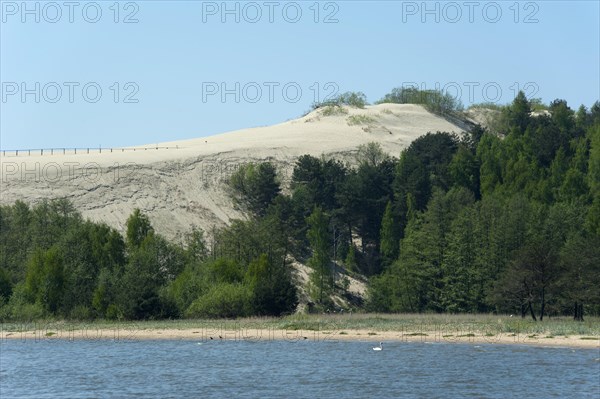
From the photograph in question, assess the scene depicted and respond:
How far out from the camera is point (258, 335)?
6662cm

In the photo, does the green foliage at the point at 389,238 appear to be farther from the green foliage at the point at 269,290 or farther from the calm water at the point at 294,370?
the calm water at the point at 294,370

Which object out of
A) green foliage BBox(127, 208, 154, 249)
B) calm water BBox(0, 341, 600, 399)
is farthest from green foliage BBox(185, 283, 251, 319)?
green foliage BBox(127, 208, 154, 249)

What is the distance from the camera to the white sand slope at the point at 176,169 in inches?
4582

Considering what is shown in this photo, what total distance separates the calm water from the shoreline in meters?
1.91

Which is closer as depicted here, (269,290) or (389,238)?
(269,290)

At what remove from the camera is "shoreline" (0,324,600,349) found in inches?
2435

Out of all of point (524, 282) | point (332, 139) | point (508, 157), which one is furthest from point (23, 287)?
point (332, 139)

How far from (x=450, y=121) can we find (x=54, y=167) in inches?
2545

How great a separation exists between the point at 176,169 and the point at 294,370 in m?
81.1

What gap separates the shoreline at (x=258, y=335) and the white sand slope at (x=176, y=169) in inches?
1515

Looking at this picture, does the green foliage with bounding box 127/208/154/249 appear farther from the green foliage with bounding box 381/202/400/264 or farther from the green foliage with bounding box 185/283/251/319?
the green foliage with bounding box 381/202/400/264

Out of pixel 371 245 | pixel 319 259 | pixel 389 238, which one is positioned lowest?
pixel 319 259

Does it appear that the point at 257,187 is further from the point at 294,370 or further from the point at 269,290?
the point at 294,370

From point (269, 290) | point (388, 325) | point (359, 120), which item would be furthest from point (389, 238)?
point (359, 120)
